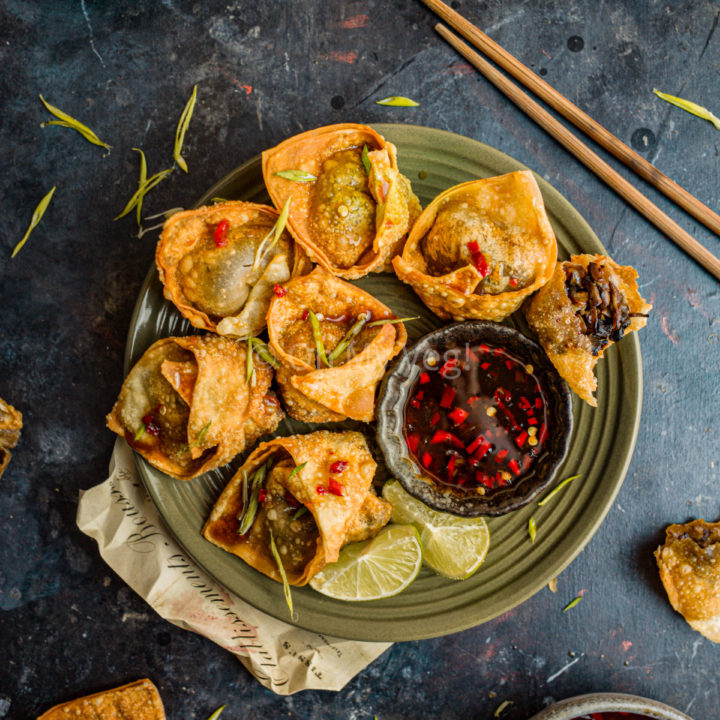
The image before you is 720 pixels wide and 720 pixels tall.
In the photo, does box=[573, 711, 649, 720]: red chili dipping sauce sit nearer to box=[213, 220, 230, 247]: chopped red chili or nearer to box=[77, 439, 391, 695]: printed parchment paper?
box=[77, 439, 391, 695]: printed parchment paper

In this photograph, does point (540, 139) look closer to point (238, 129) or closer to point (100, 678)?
point (238, 129)

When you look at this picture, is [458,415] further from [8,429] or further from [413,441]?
[8,429]

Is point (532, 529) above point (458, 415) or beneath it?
beneath

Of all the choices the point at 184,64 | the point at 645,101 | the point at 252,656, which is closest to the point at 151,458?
the point at 252,656

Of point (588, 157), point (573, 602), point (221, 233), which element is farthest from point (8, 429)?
point (588, 157)

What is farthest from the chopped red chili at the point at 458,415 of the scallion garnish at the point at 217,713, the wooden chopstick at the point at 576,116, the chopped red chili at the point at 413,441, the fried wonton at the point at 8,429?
the fried wonton at the point at 8,429

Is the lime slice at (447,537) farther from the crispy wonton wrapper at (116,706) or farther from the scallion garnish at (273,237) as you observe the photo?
the crispy wonton wrapper at (116,706)

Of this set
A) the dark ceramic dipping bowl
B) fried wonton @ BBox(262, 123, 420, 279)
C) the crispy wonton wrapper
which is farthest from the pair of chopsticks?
the crispy wonton wrapper
